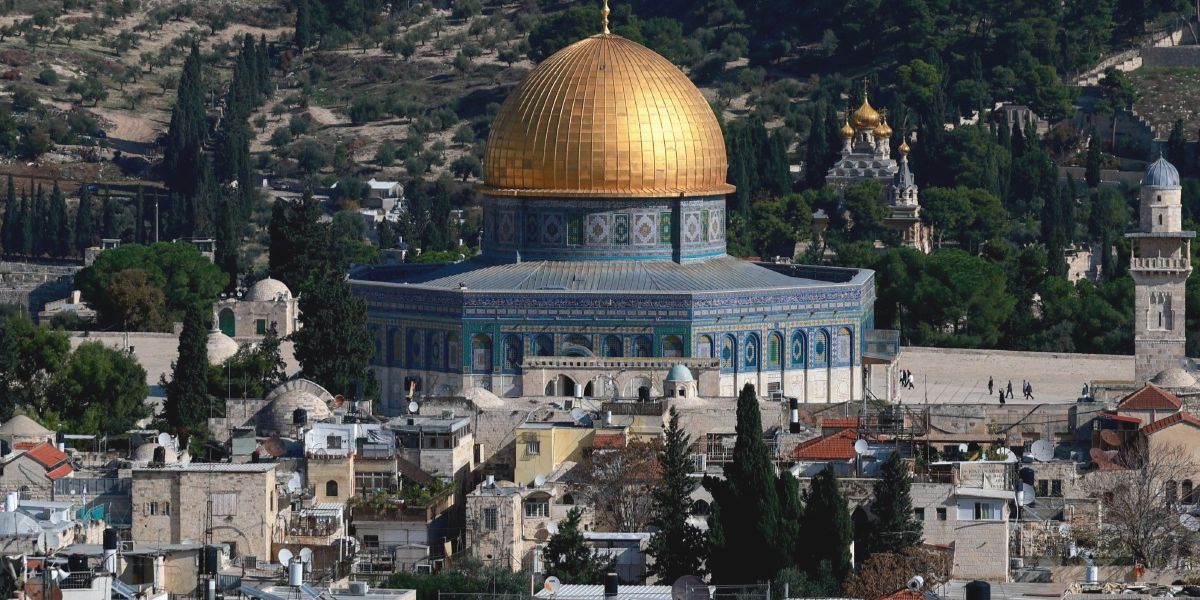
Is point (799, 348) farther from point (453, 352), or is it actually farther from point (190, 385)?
point (190, 385)

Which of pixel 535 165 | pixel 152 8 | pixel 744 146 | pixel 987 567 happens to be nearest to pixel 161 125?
pixel 152 8

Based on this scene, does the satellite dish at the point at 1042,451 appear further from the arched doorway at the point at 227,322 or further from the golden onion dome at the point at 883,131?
the golden onion dome at the point at 883,131

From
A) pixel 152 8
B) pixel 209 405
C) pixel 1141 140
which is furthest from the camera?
pixel 152 8

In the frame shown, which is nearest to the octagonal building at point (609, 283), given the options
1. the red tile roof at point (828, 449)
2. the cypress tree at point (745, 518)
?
the red tile roof at point (828, 449)

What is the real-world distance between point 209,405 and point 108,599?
64.9 ft

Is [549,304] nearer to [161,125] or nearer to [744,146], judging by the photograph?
[744,146]

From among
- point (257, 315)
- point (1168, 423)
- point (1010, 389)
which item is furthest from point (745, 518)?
point (257, 315)

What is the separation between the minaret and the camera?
61.0 metres

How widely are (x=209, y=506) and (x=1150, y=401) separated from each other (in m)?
13.2

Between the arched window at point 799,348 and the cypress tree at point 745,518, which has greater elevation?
the arched window at point 799,348

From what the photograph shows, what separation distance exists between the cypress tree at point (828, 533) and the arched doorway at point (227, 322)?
28.8 m

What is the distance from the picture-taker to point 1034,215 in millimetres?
86438

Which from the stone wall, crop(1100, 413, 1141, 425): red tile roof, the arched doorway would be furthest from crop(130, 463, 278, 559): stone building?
the stone wall

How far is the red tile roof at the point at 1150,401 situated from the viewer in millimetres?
51562
